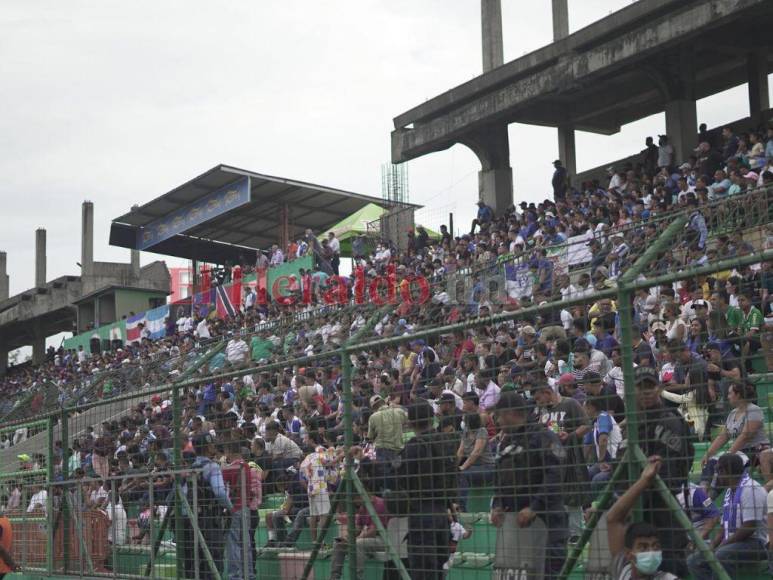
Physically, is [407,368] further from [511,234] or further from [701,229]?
[511,234]

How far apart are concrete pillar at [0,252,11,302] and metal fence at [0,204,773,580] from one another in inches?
2036

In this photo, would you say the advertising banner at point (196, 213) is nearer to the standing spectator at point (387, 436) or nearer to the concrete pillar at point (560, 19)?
the concrete pillar at point (560, 19)

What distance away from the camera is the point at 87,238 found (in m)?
52.1

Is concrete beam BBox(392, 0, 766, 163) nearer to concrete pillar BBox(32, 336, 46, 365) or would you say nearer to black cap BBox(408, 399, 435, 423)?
black cap BBox(408, 399, 435, 423)

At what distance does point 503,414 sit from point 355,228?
26.3 m

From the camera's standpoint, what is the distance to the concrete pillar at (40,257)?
57344 millimetres

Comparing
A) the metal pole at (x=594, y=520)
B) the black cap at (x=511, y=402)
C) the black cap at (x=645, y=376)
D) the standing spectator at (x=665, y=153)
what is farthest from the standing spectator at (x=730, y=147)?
the metal pole at (x=594, y=520)

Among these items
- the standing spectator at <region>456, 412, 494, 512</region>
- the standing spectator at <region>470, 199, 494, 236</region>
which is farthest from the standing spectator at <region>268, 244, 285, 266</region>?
the standing spectator at <region>456, 412, 494, 512</region>

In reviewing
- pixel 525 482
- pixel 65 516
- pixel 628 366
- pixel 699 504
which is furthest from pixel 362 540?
pixel 65 516

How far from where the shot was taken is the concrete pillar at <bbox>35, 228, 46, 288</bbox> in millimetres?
57344

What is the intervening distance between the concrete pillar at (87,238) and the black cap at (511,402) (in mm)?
44865

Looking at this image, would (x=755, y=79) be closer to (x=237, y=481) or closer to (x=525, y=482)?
(x=237, y=481)

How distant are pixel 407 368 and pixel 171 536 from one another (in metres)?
2.49

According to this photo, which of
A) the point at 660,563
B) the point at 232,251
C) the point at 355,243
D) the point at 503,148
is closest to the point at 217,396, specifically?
the point at 660,563
